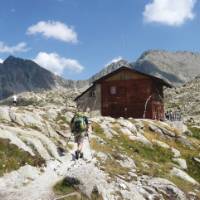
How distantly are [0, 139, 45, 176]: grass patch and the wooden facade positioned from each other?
39.2 meters

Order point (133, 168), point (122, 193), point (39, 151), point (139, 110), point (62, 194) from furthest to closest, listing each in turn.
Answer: point (139, 110) → point (133, 168) → point (39, 151) → point (122, 193) → point (62, 194)

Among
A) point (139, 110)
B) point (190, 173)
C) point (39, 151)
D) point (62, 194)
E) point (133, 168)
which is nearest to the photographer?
point (62, 194)

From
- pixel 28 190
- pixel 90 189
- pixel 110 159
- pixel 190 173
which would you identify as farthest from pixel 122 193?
pixel 190 173

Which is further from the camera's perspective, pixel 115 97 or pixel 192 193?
pixel 115 97

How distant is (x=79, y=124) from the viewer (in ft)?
80.5

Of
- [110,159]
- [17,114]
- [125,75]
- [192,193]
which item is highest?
[125,75]

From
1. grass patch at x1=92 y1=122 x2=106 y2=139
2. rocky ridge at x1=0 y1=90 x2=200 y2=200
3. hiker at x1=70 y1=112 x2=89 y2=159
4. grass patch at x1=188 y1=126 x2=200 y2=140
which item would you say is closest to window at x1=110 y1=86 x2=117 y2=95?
grass patch at x1=188 y1=126 x2=200 y2=140

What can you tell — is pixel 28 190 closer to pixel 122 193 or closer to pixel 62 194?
pixel 62 194

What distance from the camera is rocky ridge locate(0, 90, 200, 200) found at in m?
19.4

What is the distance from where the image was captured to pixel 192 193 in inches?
966

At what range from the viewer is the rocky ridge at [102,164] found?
19.4 metres

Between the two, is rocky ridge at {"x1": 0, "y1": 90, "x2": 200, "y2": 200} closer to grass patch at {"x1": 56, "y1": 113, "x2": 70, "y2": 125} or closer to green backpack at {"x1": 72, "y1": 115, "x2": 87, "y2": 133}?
grass patch at {"x1": 56, "y1": 113, "x2": 70, "y2": 125}

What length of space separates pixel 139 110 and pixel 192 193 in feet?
123

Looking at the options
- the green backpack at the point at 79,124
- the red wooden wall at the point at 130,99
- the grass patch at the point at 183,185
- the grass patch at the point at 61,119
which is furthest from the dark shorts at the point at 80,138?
the red wooden wall at the point at 130,99
